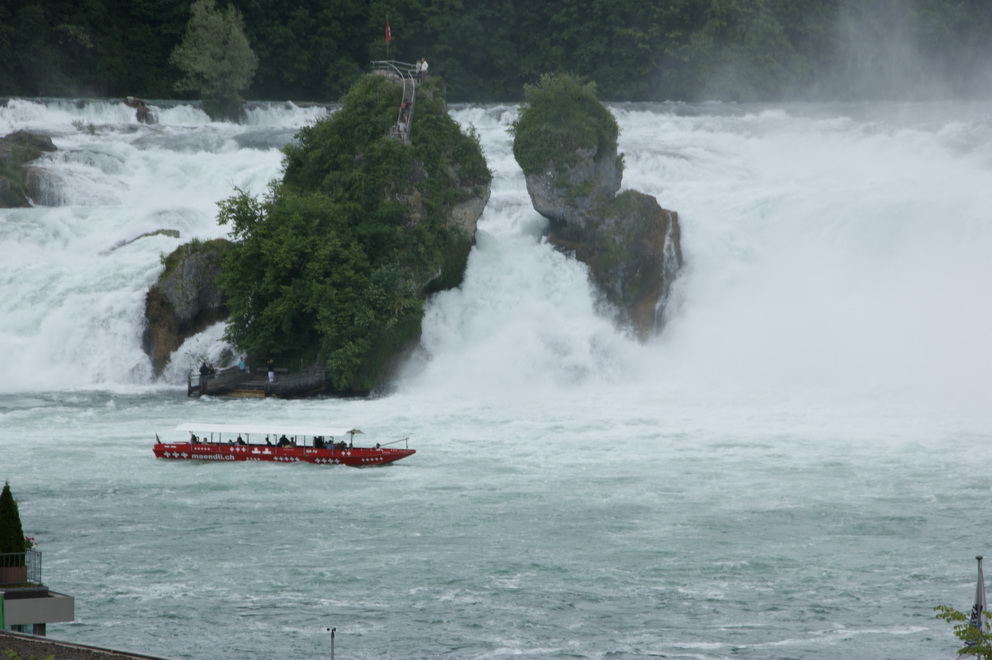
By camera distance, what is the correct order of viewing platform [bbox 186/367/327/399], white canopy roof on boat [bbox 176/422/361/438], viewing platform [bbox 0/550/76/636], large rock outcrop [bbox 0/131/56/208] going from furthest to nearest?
1. large rock outcrop [bbox 0/131/56/208]
2. viewing platform [bbox 186/367/327/399]
3. white canopy roof on boat [bbox 176/422/361/438]
4. viewing platform [bbox 0/550/76/636]

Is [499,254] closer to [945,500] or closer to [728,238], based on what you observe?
[728,238]

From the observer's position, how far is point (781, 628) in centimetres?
2530

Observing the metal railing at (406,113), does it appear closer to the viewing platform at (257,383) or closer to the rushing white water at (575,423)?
the rushing white water at (575,423)

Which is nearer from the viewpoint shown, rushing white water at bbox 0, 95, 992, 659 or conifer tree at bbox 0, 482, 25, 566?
conifer tree at bbox 0, 482, 25, 566

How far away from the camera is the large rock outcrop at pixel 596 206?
55000 mm

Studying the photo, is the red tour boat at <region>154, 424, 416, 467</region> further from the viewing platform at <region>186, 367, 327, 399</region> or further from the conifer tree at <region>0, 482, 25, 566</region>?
the conifer tree at <region>0, 482, 25, 566</region>

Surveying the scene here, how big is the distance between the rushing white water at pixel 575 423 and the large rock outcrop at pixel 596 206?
1.01 m

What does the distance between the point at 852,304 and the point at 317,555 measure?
94.8 ft

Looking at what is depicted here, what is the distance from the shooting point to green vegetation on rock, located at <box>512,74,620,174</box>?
182ft

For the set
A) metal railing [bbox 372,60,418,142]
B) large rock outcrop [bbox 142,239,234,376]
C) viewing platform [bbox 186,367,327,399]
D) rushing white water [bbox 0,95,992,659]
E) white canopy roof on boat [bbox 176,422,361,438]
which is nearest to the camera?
rushing white water [bbox 0,95,992,659]

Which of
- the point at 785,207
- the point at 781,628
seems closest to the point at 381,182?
the point at 785,207

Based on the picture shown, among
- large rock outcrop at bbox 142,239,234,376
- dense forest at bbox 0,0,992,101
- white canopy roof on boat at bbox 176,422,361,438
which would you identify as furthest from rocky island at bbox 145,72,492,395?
dense forest at bbox 0,0,992,101

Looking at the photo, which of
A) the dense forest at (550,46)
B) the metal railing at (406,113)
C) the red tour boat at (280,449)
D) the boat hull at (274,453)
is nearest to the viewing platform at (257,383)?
the red tour boat at (280,449)

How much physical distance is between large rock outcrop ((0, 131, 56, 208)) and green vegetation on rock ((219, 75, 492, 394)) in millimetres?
11262
